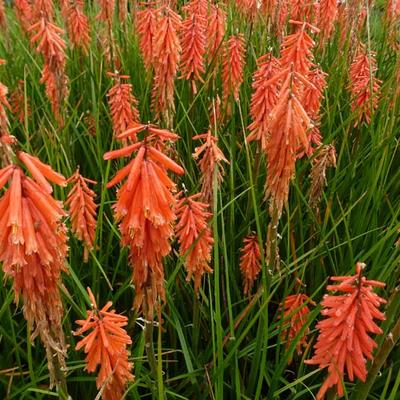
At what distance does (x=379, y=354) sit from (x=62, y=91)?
2.22m

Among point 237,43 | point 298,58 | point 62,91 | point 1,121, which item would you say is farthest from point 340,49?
point 1,121

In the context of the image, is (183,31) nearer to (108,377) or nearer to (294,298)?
(294,298)

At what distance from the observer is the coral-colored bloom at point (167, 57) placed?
2805 millimetres

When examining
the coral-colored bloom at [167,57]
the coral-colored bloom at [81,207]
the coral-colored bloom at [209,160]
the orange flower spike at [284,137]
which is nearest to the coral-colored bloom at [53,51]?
the coral-colored bloom at [167,57]

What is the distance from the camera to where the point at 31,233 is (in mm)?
1322

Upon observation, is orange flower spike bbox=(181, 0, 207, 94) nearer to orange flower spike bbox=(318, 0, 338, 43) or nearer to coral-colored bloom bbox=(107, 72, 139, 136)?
coral-colored bloom bbox=(107, 72, 139, 136)

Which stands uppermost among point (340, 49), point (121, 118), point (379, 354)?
point (340, 49)

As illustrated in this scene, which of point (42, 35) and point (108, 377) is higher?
point (42, 35)

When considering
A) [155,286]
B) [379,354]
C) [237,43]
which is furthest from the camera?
[237,43]

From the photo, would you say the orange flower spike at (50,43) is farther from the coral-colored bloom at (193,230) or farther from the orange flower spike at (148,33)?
the coral-colored bloom at (193,230)

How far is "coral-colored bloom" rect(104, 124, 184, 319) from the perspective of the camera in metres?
1.44

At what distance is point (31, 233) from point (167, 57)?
174 centimetres

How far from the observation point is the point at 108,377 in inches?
64.1

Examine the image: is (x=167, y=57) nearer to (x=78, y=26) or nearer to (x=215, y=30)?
(x=215, y=30)
